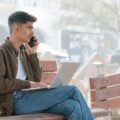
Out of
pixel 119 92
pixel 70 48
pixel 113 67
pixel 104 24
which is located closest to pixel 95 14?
pixel 104 24

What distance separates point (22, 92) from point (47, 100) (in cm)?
17

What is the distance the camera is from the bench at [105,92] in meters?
3.21

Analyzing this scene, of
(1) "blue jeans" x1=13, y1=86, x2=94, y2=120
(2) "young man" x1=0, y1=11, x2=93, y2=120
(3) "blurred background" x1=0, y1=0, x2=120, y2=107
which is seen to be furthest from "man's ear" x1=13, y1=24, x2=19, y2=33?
(3) "blurred background" x1=0, y1=0, x2=120, y2=107

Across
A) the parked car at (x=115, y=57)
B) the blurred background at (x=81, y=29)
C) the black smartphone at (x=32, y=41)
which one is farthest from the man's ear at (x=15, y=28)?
the parked car at (x=115, y=57)

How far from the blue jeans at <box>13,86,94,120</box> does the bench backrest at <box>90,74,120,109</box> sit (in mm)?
730

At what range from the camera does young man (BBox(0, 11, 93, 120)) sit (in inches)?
94.4

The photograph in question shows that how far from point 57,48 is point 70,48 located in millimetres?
469

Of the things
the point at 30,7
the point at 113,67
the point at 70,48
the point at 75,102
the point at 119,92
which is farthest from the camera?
the point at 70,48

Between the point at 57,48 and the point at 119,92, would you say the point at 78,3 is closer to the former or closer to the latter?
the point at 57,48

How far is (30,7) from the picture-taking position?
5902 millimetres

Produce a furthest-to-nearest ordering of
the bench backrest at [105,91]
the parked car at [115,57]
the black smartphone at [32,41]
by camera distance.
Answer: the parked car at [115,57]
the bench backrest at [105,91]
the black smartphone at [32,41]

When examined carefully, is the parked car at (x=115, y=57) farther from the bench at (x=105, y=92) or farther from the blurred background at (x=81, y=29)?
the bench at (x=105, y=92)

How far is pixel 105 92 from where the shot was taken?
332 cm

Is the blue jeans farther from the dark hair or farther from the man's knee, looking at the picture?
the dark hair
